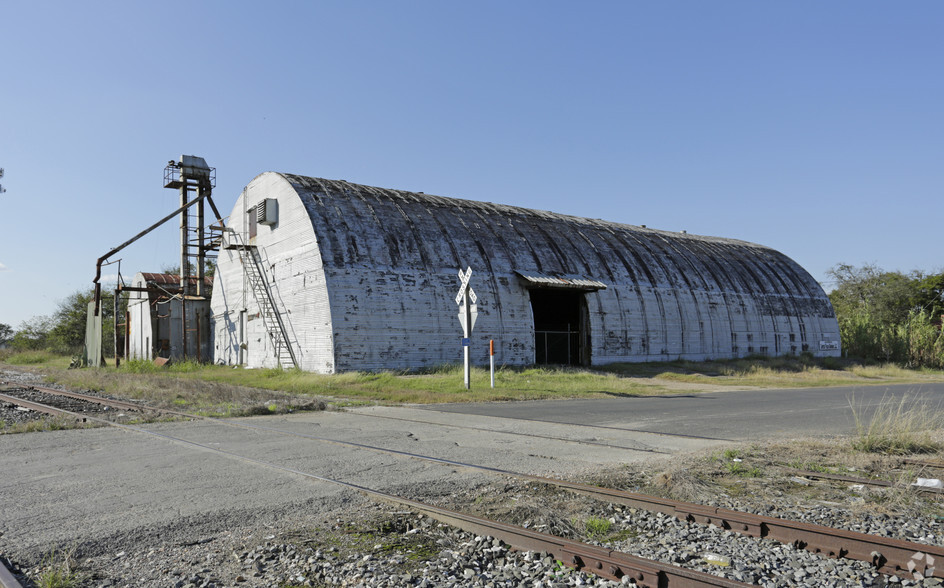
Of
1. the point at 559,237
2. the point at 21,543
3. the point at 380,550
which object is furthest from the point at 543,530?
the point at 559,237

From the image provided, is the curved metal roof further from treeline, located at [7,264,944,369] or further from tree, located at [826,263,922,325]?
tree, located at [826,263,922,325]

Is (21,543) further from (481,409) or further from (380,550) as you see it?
(481,409)

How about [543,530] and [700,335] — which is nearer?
[543,530]

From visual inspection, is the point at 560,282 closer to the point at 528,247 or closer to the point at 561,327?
the point at 528,247

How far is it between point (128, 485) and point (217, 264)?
3071 cm

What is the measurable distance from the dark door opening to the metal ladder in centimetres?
1152

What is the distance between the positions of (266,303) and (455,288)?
28.5 feet

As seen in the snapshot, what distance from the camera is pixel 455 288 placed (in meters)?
29.1

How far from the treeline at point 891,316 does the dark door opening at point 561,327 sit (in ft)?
69.3

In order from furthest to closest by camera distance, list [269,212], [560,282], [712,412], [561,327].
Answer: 1. [561,327]
2. [560,282]
3. [269,212]
4. [712,412]

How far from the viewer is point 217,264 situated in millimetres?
36062

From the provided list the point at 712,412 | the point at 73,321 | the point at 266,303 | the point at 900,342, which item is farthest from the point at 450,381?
the point at 73,321

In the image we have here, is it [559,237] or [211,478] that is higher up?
[559,237]

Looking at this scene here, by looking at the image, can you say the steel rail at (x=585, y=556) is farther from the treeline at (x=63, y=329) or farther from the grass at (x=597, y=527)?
the treeline at (x=63, y=329)
